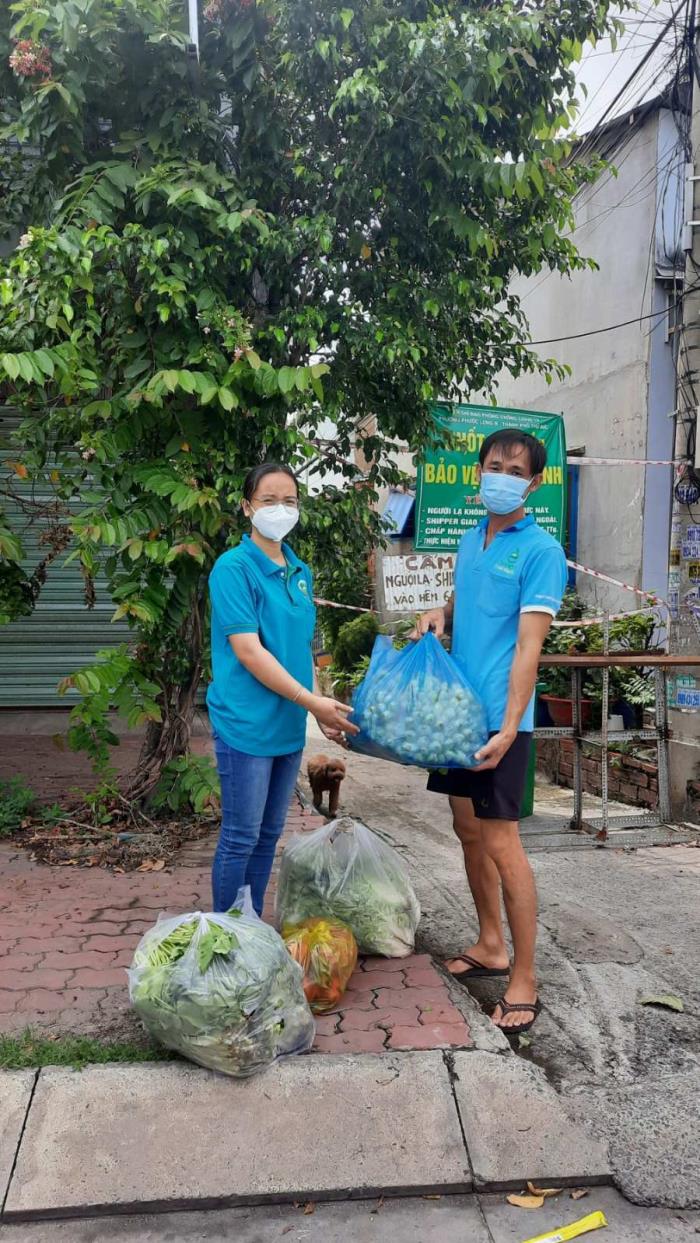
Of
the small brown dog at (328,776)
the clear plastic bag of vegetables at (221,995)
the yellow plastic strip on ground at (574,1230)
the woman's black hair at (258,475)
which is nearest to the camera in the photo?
the yellow plastic strip on ground at (574,1230)

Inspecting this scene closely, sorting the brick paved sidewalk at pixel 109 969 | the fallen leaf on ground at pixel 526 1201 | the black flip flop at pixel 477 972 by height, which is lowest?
the fallen leaf on ground at pixel 526 1201

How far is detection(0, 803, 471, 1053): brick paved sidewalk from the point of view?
3.00 metres

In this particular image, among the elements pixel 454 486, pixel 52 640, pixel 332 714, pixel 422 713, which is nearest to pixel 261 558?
pixel 332 714

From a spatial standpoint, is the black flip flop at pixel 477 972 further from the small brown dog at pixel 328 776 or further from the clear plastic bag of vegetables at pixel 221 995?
the small brown dog at pixel 328 776

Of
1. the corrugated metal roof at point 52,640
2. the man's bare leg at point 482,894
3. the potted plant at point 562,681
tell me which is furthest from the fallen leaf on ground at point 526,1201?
the corrugated metal roof at point 52,640

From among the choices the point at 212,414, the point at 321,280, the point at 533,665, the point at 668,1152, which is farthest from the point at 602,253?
the point at 668,1152

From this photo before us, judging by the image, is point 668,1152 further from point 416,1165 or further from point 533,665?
point 533,665

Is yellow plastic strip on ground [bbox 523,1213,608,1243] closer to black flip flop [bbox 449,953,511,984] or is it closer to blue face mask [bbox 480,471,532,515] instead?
black flip flop [bbox 449,953,511,984]

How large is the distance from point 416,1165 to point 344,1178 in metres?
0.20

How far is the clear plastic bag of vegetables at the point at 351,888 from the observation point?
11.5ft


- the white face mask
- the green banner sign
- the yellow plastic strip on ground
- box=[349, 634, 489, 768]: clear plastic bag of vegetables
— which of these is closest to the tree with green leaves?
the white face mask

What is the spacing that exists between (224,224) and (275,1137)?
3475 millimetres

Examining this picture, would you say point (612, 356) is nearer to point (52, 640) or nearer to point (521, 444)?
point (52, 640)

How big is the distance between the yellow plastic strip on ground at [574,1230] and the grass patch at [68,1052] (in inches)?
45.4
